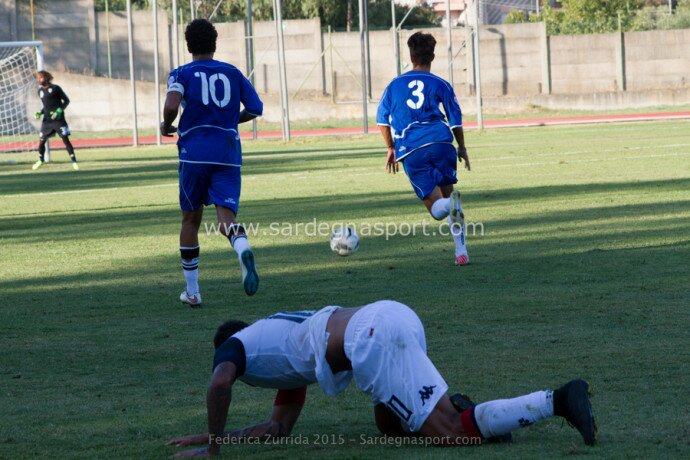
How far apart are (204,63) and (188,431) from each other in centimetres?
425

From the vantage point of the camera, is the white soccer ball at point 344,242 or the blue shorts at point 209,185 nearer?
the blue shorts at point 209,185

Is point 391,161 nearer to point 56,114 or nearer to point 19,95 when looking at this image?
point 56,114

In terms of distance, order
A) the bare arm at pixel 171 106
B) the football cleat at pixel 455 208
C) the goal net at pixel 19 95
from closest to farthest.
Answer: the bare arm at pixel 171 106 < the football cleat at pixel 455 208 < the goal net at pixel 19 95

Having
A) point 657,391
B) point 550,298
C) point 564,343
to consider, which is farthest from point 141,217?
point 657,391

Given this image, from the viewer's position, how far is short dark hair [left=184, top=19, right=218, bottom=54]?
29.7 feet

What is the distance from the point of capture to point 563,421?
540 cm

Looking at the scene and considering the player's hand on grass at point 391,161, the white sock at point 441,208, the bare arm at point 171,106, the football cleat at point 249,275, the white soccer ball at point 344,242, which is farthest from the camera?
the player's hand on grass at point 391,161

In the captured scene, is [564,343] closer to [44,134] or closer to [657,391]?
[657,391]

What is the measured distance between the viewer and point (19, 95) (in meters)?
44.2

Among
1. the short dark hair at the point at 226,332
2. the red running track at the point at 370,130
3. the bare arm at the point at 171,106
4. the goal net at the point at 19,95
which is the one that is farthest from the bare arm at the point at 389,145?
the red running track at the point at 370,130

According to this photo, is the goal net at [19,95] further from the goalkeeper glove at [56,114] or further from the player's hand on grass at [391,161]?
the player's hand on grass at [391,161]

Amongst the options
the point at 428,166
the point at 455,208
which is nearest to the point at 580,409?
the point at 455,208

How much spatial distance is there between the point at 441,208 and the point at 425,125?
1.20 metres

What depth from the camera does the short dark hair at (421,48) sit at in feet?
35.3
